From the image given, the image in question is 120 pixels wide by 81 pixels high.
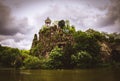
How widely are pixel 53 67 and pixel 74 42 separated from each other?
763 cm

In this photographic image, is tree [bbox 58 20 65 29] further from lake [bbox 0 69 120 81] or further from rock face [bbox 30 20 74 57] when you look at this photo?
lake [bbox 0 69 120 81]

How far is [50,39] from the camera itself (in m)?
44.1

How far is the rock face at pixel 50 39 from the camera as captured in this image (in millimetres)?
41750

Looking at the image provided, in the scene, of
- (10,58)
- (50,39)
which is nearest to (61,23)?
(50,39)

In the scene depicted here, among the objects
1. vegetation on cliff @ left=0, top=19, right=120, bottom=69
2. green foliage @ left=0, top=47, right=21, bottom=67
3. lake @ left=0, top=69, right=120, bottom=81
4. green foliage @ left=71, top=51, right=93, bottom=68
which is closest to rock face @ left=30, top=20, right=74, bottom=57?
vegetation on cliff @ left=0, top=19, right=120, bottom=69

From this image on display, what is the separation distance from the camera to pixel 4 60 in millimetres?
44875

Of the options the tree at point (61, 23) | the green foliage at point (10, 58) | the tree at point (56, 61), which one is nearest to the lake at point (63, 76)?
the tree at point (56, 61)

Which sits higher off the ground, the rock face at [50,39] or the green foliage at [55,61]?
the rock face at [50,39]

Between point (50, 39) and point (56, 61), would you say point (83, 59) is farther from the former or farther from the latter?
point (50, 39)

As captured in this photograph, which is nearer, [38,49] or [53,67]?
[53,67]

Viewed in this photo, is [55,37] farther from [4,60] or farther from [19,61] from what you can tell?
[4,60]

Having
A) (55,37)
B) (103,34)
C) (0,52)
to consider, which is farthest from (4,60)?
(103,34)

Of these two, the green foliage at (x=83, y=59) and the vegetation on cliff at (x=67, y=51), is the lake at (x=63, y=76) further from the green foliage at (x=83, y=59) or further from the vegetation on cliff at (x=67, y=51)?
the vegetation on cliff at (x=67, y=51)

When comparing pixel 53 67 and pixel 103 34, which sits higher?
pixel 103 34
